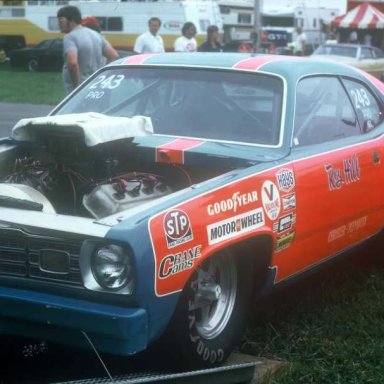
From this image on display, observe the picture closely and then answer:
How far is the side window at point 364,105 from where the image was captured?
5821mm

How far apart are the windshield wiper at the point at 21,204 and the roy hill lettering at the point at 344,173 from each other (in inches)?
66.8

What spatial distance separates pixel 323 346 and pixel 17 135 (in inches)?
77.7

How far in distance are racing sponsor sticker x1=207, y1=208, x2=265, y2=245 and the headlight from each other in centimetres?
47

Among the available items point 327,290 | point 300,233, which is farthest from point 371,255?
point 300,233

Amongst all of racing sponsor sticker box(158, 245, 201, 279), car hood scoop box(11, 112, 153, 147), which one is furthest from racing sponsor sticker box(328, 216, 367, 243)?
racing sponsor sticker box(158, 245, 201, 279)

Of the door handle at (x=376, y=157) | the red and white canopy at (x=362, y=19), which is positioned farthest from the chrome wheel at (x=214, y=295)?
the red and white canopy at (x=362, y=19)

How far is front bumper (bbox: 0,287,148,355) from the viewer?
365 cm

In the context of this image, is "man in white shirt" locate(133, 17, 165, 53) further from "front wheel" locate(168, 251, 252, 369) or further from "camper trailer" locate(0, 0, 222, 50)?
"camper trailer" locate(0, 0, 222, 50)

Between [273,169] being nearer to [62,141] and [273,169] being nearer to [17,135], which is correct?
[62,141]

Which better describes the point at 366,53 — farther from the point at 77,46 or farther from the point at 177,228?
the point at 177,228

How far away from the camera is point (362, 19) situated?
40.3 meters

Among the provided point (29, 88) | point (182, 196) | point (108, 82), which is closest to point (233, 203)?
point (182, 196)

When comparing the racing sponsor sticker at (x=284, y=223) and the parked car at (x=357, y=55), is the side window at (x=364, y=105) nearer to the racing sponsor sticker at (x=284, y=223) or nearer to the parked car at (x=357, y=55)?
the racing sponsor sticker at (x=284, y=223)

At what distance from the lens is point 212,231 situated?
404 cm
